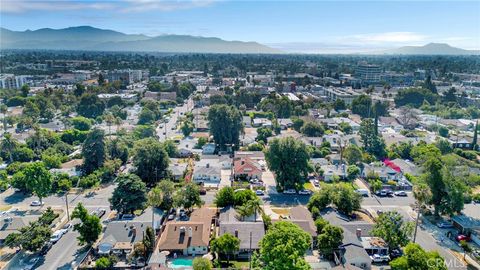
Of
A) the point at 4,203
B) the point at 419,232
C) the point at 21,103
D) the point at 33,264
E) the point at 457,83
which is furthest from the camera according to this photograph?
the point at 457,83

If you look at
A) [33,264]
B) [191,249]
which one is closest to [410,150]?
[191,249]

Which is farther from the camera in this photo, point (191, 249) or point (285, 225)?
point (191, 249)

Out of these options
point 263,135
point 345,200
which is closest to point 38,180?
point 345,200

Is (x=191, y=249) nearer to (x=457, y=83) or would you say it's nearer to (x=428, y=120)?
(x=428, y=120)

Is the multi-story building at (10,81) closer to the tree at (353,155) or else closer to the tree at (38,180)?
the tree at (38,180)

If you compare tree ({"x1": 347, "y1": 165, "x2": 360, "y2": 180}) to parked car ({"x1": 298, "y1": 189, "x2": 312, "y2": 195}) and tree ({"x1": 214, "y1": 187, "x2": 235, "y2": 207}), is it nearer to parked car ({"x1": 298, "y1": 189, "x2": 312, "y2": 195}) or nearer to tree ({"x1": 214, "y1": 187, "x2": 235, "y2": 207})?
parked car ({"x1": 298, "y1": 189, "x2": 312, "y2": 195})

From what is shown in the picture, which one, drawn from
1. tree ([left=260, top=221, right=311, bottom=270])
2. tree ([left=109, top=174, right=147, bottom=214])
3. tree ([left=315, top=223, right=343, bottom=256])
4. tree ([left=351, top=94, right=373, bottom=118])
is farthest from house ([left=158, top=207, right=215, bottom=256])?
tree ([left=351, top=94, right=373, bottom=118])
